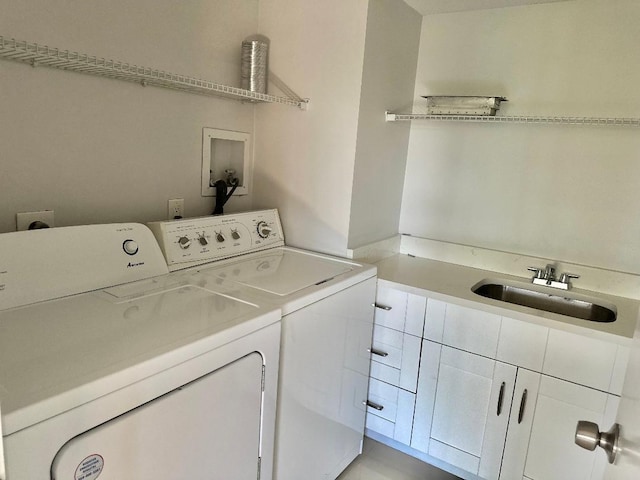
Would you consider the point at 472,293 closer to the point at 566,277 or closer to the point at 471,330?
the point at 471,330

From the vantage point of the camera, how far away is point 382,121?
2.31 m

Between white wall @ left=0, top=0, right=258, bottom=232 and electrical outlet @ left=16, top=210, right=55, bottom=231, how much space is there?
0.07ft

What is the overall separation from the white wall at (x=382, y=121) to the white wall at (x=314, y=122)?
6 cm

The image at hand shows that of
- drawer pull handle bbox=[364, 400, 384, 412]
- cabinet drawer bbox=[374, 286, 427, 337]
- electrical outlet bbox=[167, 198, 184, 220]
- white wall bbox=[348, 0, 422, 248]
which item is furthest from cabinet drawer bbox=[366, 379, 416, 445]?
electrical outlet bbox=[167, 198, 184, 220]

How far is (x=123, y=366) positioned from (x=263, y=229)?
4.21ft

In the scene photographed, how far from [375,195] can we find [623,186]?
119 centimetres

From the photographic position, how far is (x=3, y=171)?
4.64 ft

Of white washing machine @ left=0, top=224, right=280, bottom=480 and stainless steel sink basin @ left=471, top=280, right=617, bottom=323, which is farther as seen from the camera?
stainless steel sink basin @ left=471, top=280, right=617, bottom=323

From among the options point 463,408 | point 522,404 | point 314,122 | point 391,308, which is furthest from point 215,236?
point 522,404

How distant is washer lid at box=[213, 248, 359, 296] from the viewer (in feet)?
5.41

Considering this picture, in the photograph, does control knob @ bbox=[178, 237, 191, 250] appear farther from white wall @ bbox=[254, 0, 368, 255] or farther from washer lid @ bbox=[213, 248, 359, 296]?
white wall @ bbox=[254, 0, 368, 255]

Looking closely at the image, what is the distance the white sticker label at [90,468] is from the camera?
2.93ft

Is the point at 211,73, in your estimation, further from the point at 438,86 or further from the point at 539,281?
the point at 539,281

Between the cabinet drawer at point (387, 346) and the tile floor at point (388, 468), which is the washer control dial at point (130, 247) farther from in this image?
the tile floor at point (388, 468)
